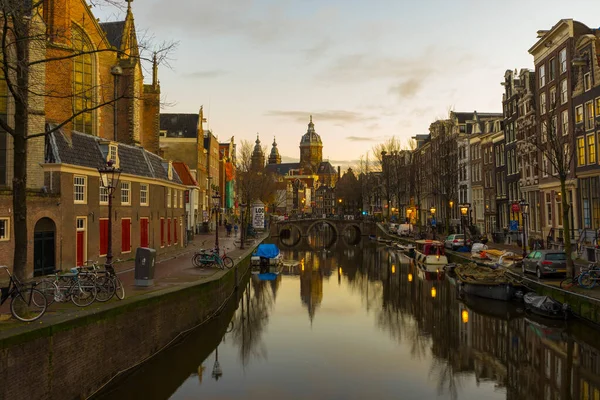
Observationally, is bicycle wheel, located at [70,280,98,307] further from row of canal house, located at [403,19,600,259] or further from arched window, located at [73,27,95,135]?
row of canal house, located at [403,19,600,259]

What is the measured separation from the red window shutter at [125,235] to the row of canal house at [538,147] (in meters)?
24.5

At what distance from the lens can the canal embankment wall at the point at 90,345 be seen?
1056 centimetres

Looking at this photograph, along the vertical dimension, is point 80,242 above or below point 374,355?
above

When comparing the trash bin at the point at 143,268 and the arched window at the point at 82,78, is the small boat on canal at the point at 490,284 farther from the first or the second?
the arched window at the point at 82,78

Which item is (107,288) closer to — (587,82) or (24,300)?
(24,300)

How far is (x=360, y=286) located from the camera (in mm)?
36875

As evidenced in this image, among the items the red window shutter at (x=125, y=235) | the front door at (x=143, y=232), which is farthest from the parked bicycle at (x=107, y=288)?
the front door at (x=143, y=232)

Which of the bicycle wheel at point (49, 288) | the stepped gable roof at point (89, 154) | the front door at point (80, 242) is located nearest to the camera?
the bicycle wheel at point (49, 288)

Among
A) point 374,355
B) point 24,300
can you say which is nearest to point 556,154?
point 374,355

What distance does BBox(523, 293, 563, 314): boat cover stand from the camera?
22141mm

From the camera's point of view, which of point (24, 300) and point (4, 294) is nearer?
point (24, 300)

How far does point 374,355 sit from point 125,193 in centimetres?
1934

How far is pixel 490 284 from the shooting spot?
1100 inches

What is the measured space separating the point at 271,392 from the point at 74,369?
5317mm
